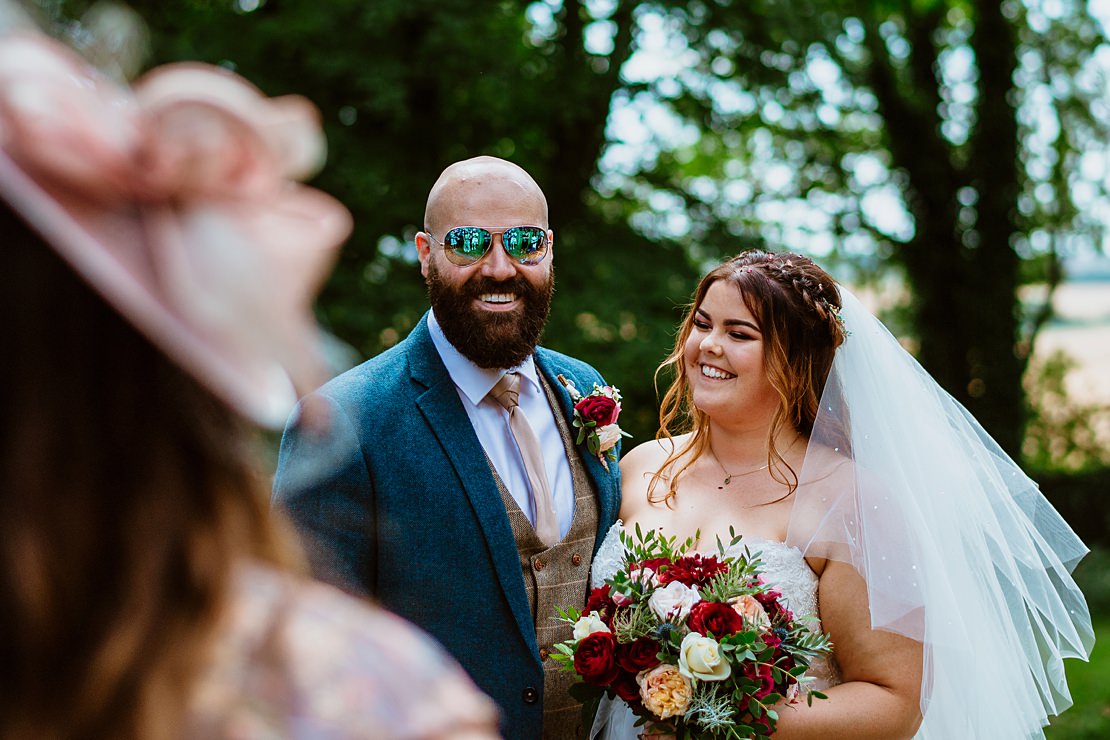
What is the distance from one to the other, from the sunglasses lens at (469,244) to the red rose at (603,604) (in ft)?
3.97

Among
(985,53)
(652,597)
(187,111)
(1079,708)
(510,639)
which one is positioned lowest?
(1079,708)

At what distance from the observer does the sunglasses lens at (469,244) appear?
362 centimetres

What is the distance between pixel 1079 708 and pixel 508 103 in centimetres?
732

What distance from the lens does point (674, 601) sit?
306cm

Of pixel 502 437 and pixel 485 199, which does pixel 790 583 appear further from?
pixel 485 199

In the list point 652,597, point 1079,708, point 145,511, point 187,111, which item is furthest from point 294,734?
point 1079,708

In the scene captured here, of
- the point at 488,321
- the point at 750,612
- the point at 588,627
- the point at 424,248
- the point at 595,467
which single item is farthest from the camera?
the point at 424,248

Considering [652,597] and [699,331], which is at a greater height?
[699,331]

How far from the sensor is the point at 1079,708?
29.9 ft

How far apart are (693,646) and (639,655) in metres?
0.21

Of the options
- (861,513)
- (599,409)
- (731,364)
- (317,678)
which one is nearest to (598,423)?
(599,409)

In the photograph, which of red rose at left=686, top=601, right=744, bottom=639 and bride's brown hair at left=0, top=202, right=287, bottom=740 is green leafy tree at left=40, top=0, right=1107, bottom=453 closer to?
red rose at left=686, top=601, right=744, bottom=639

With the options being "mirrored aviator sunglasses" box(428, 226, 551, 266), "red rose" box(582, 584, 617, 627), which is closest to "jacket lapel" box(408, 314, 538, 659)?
"red rose" box(582, 584, 617, 627)

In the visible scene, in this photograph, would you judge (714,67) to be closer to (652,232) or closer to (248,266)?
(652,232)
